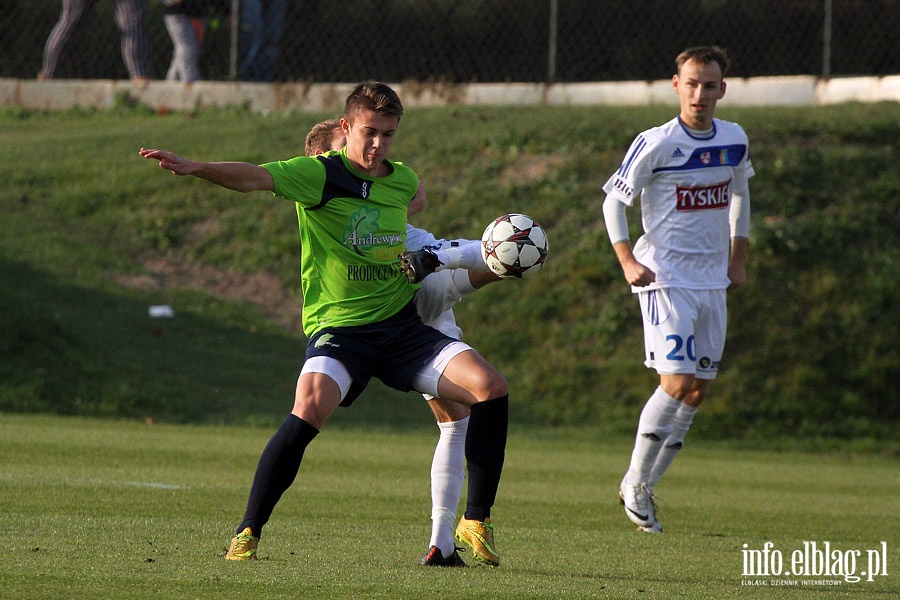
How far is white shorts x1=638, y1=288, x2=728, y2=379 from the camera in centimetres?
779

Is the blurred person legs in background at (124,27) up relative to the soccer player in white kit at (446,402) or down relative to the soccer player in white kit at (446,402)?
up

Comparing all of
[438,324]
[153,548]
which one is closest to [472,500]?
[438,324]

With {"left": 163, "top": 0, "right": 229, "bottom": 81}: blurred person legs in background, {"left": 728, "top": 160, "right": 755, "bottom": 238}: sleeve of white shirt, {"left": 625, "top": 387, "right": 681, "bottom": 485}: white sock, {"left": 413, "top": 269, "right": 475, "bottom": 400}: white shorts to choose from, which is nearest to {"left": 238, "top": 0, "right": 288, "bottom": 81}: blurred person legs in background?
{"left": 163, "top": 0, "right": 229, "bottom": 81}: blurred person legs in background

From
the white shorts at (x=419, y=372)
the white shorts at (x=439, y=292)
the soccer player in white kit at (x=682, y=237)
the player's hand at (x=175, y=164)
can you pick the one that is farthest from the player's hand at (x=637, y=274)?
the player's hand at (x=175, y=164)

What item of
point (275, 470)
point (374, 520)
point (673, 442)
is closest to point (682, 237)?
point (673, 442)

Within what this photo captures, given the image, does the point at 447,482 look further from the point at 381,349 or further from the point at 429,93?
the point at 429,93

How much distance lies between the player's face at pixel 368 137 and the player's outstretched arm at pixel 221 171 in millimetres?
474

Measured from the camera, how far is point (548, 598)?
15.4ft

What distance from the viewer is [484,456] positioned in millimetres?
5773

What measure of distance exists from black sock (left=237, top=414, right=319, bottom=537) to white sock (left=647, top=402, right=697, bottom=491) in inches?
118

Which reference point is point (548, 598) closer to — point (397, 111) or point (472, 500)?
point (472, 500)

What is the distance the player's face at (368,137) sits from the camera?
570 centimetres

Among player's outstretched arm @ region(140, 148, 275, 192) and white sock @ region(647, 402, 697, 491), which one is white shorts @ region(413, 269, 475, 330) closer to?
player's outstretched arm @ region(140, 148, 275, 192)
